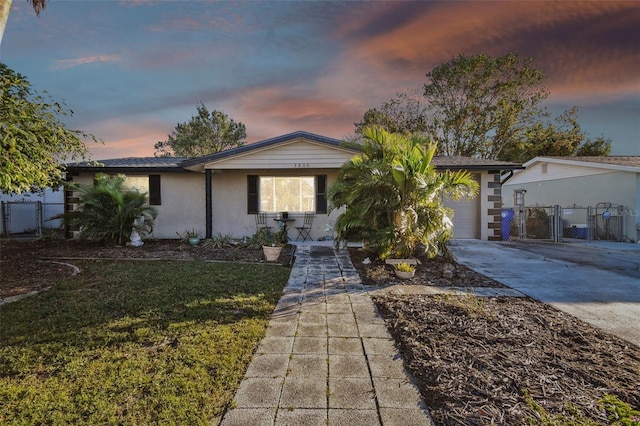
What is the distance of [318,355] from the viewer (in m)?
2.47

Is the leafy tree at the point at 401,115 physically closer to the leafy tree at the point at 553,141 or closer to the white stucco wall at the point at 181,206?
the leafy tree at the point at 553,141

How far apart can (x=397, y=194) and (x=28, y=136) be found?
18.3 feet

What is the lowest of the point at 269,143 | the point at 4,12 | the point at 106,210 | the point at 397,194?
the point at 106,210

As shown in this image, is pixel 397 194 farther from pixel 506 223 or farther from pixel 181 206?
pixel 181 206

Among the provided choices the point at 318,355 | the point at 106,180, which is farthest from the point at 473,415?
the point at 106,180

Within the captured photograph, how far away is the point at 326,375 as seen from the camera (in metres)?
2.18

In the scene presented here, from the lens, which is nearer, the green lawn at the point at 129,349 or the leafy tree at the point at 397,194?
the green lawn at the point at 129,349

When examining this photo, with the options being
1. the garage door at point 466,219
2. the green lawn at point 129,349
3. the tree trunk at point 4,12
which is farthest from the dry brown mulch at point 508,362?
the garage door at point 466,219

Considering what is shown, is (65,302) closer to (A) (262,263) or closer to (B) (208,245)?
(A) (262,263)

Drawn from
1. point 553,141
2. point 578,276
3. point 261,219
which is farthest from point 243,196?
point 553,141

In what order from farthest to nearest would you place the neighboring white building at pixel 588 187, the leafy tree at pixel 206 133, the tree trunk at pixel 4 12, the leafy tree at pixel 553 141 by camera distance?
1. the leafy tree at pixel 206 133
2. the leafy tree at pixel 553 141
3. the neighboring white building at pixel 588 187
4. the tree trunk at pixel 4 12

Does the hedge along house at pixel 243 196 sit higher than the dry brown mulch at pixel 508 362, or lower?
higher

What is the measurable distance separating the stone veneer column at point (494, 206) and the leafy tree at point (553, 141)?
10943mm

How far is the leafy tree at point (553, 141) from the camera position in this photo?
61.8ft
